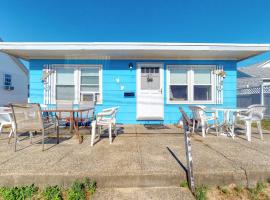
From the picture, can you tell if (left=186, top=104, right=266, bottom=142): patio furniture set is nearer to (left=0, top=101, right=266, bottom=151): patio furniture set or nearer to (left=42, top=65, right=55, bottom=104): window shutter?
(left=0, top=101, right=266, bottom=151): patio furniture set

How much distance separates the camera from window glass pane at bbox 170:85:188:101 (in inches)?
247

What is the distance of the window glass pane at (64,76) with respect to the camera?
6.18 m

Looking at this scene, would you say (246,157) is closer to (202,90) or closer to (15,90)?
(202,90)

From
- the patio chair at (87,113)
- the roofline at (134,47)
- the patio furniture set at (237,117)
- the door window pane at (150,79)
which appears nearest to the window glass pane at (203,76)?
the roofline at (134,47)

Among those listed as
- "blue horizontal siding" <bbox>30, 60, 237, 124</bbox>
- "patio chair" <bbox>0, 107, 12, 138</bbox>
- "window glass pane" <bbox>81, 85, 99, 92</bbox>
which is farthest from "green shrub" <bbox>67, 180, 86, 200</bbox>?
"window glass pane" <bbox>81, 85, 99, 92</bbox>

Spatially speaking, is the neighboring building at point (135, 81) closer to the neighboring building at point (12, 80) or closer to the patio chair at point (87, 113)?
the patio chair at point (87, 113)

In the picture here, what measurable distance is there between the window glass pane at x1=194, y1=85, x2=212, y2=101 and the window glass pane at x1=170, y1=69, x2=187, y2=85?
594 mm

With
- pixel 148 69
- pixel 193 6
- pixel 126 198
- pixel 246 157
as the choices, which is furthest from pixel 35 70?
pixel 193 6

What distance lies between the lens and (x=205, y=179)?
84.1 inches

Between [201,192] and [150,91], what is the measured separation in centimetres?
441

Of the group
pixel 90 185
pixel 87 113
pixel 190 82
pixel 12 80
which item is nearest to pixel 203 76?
pixel 190 82

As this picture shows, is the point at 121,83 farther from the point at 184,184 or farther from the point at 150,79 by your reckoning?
the point at 184,184

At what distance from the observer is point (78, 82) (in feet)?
20.2

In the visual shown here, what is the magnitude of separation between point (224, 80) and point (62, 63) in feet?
20.1
